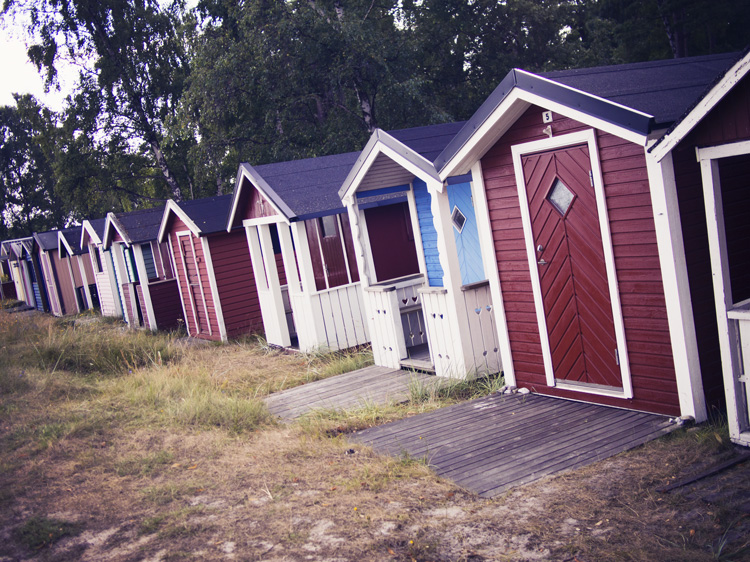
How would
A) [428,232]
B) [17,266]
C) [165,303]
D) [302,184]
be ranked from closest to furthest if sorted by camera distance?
[428,232] < [302,184] < [165,303] < [17,266]

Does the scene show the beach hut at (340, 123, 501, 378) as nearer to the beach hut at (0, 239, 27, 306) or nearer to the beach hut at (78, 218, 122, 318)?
the beach hut at (78, 218, 122, 318)

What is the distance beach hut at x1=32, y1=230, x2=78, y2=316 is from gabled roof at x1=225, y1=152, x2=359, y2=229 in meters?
17.1

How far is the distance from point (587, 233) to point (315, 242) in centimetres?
612

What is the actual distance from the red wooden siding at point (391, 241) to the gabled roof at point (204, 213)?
461 cm

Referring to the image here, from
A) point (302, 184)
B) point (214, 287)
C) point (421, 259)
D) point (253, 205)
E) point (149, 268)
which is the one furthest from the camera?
point (149, 268)

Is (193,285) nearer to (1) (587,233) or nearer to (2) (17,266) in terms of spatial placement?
(1) (587,233)

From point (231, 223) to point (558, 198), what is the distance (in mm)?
8682

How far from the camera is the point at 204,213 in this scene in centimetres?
1520

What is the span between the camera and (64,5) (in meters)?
25.6

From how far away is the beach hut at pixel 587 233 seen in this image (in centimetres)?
566

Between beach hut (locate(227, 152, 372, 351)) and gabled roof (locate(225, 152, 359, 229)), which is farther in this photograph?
beach hut (locate(227, 152, 372, 351))

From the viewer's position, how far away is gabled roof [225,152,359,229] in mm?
11199

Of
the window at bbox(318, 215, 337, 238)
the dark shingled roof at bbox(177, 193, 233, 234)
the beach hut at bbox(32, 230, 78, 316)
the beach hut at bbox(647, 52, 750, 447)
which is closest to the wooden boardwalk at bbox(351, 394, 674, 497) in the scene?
the beach hut at bbox(647, 52, 750, 447)

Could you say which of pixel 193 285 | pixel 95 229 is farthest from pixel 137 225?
pixel 95 229
